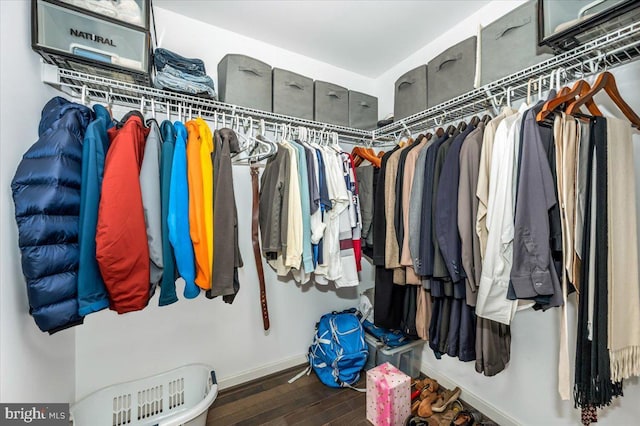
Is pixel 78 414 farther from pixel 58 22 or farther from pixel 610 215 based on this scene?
pixel 610 215

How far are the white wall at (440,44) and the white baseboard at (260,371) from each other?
7.37 feet

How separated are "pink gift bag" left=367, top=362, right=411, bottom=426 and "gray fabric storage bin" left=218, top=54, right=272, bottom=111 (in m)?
1.81

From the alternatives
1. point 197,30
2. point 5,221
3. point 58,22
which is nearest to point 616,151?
point 5,221

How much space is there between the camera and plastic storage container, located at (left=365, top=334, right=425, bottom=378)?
1913 mm

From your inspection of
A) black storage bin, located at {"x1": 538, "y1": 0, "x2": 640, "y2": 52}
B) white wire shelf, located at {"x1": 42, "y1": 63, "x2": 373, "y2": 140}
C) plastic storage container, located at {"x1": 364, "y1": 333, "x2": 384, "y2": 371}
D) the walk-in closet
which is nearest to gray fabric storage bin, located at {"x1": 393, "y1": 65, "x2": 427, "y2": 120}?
the walk-in closet

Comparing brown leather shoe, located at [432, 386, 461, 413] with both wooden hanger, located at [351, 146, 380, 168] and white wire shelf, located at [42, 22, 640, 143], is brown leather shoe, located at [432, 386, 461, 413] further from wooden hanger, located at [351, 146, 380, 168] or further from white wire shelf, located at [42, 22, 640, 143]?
white wire shelf, located at [42, 22, 640, 143]

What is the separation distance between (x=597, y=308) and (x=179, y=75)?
2017 mm

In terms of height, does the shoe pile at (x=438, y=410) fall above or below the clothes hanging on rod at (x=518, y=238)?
below

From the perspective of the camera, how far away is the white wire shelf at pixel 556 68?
36.8 inches

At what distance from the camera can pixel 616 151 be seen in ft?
2.92

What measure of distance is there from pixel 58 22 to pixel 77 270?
102 cm

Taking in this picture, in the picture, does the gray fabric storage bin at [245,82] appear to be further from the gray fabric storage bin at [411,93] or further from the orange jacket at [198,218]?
the gray fabric storage bin at [411,93]

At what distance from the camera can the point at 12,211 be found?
87 centimetres

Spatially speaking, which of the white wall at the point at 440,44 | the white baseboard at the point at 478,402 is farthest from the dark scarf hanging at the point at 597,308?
the white wall at the point at 440,44
